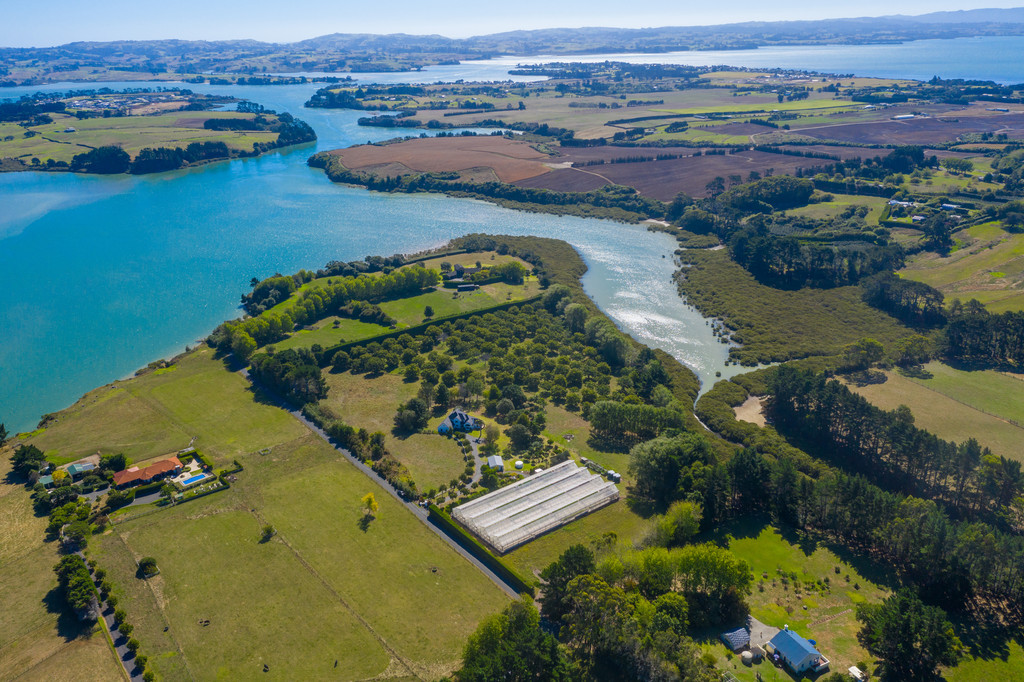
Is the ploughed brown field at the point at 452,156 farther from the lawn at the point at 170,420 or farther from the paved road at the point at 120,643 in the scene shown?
the paved road at the point at 120,643

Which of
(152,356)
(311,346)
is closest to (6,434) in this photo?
(152,356)

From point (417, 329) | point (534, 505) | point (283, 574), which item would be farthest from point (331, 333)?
point (534, 505)

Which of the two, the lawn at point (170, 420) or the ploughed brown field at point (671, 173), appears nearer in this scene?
the lawn at point (170, 420)

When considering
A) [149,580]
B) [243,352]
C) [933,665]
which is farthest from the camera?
[243,352]

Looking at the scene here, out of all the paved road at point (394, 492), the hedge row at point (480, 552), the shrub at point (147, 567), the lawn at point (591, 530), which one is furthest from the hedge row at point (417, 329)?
the shrub at point (147, 567)

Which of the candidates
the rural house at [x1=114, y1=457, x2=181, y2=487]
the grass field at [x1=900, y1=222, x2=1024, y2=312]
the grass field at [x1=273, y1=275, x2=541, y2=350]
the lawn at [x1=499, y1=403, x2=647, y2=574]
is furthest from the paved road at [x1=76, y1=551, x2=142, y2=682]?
the grass field at [x1=900, y1=222, x2=1024, y2=312]

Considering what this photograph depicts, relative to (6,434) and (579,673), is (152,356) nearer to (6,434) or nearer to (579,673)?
(6,434)
